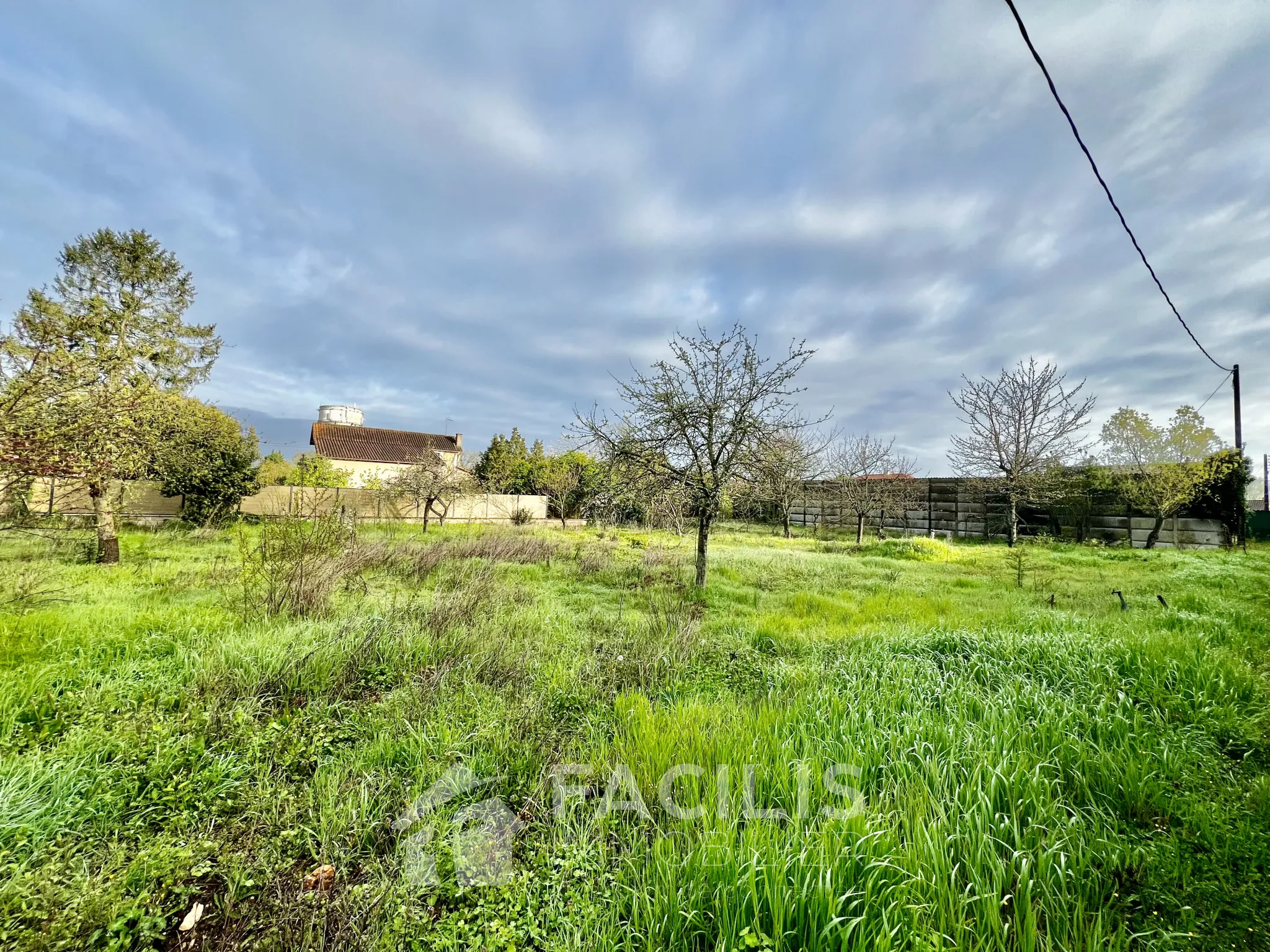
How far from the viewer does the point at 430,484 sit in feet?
61.5

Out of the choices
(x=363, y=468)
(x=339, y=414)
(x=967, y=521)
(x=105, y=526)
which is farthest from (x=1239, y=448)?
(x=339, y=414)

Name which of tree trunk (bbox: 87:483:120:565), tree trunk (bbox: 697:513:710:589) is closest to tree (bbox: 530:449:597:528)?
tree trunk (bbox: 697:513:710:589)

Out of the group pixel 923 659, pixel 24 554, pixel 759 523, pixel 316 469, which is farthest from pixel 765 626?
pixel 316 469

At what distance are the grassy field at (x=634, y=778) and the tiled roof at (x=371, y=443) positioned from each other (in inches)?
1262

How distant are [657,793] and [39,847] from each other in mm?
2700

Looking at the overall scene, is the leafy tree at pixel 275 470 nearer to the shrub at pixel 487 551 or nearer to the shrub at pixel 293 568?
the shrub at pixel 487 551

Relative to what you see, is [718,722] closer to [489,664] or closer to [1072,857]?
[1072,857]

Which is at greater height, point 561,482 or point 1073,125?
point 1073,125

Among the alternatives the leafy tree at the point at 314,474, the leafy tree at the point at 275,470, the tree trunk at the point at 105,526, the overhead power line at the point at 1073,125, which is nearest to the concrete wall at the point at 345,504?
the tree trunk at the point at 105,526

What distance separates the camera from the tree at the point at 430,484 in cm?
1886
